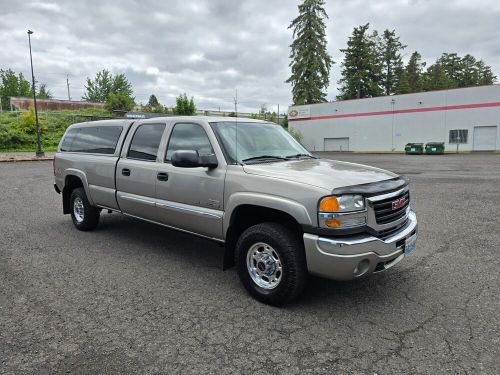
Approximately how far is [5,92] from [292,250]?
318 ft

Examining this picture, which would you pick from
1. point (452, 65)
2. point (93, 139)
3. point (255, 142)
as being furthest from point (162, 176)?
point (452, 65)

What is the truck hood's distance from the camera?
11.3 feet

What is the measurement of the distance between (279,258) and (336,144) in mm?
43959

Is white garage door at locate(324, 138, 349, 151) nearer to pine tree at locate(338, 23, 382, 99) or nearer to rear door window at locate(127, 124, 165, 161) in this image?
pine tree at locate(338, 23, 382, 99)

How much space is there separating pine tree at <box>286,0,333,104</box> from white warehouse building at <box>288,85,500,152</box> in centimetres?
708

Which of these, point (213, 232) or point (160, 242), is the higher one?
point (213, 232)

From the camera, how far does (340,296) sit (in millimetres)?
3910

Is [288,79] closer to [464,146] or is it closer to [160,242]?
[464,146]

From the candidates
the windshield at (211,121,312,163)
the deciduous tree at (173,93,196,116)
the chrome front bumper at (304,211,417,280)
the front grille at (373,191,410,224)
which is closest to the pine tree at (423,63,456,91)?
the deciduous tree at (173,93,196,116)

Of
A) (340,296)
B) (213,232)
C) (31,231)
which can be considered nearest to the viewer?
(340,296)

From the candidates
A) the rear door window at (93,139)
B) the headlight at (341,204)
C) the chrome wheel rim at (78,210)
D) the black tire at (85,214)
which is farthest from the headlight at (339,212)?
the chrome wheel rim at (78,210)

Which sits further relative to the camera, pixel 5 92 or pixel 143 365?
pixel 5 92

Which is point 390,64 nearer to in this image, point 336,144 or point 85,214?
point 336,144

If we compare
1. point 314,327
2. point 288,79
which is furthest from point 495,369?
point 288,79
